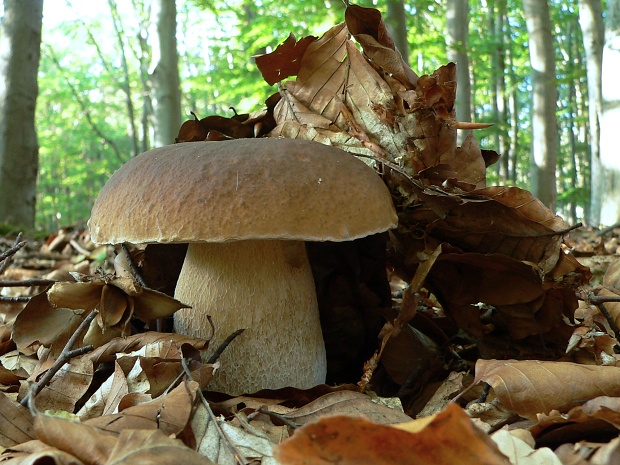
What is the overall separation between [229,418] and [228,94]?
7.36m

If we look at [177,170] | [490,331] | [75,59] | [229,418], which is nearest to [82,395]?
[229,418]

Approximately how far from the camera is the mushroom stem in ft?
4.91

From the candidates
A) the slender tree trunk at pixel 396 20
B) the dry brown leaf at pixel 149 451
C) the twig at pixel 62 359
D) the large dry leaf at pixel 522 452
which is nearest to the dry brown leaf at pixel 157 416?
the dry brown leaf at pixel 149 451

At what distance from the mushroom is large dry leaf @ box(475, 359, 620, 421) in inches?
18.7

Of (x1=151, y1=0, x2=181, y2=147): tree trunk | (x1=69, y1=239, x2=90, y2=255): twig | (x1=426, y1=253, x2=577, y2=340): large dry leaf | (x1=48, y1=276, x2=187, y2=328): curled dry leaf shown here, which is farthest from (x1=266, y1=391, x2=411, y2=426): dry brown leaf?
(x1=151, y1=0, x2=181, y2=147): tree trunk

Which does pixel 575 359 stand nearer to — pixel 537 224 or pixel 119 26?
pixel 537 224

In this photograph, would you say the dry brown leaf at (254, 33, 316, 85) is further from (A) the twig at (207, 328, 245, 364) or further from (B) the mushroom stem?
(A) the twig at (207, 328, 245, 364)

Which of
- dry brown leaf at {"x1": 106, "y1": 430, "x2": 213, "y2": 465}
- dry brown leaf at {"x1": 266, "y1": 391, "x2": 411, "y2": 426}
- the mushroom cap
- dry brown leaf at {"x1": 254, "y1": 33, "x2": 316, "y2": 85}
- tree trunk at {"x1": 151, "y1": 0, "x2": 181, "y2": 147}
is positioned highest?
tree trunk at {"x1": 151, "y1": 0, "x2": 181, "y2": 147}

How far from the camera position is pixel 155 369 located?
4.08 ft

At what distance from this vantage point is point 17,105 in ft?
17.6

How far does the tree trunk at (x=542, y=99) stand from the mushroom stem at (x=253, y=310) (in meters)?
8.08

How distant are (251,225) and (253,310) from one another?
1.33 ft

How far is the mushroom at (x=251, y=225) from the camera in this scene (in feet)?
3.97

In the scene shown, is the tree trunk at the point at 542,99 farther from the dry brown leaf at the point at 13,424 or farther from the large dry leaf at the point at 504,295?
the dry brown leaf at the point at 13,424
